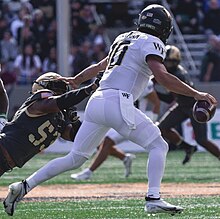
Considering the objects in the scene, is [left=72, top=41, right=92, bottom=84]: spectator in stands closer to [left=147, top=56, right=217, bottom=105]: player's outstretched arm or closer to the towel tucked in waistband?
the towel tucked in waistband

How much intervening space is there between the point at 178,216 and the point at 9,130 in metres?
1.63

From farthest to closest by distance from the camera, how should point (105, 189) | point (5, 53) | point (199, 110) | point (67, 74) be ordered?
point (5, 53) → point (67, 74) → point (105, 189) → point (199, 110)

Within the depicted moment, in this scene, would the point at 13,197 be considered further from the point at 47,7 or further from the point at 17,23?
the point at 47,7

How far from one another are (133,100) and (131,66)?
10.9 inches

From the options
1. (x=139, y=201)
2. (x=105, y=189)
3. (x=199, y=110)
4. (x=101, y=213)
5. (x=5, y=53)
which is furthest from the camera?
(x=5, y=53)

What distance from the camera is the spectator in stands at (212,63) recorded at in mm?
19922

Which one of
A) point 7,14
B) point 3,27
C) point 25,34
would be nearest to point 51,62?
point 25,34

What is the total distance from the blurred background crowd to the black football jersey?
1200 centimetres

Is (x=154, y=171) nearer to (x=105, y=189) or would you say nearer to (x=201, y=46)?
(x=105, y=189)

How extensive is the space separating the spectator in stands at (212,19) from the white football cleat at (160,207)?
1567 centimetres

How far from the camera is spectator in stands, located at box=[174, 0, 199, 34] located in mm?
22875

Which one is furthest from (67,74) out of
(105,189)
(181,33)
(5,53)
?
(105,189)

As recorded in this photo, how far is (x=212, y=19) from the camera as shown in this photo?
2270cm

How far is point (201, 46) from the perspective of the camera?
22703 mm
